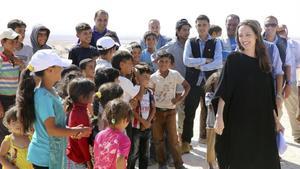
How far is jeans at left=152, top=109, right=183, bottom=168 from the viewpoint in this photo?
581 cm

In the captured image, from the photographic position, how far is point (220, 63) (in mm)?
6770

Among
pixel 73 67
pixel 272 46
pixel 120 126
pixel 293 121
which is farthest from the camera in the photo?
pixel 293 121

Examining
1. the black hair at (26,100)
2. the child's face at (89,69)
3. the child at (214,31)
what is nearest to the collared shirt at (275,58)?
the child's face at (89,69)

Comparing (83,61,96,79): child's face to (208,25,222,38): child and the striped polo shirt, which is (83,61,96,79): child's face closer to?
the striped polo shirt

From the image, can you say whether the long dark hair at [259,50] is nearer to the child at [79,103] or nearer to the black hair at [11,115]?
the child at [79,103]

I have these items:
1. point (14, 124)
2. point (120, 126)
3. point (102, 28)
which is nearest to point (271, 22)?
point (102, 28)

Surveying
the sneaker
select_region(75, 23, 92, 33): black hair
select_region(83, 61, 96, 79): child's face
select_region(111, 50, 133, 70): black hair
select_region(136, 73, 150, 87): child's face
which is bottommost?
the sneaker

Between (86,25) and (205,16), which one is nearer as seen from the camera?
(86,25)

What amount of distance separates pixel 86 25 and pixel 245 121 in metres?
2.85

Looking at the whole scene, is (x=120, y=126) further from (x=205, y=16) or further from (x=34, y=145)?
(x=205, y=16)

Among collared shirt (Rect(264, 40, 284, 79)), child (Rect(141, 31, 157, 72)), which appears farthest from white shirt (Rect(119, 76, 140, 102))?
child (Rect(141, 31, 157, 72))

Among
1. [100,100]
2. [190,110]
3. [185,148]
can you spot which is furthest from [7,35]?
[185,148]

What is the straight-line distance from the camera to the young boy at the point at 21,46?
5961 millimetres

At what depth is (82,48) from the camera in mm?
6098
